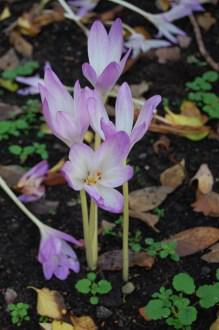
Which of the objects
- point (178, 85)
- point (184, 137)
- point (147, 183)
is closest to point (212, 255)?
point (147, 183)

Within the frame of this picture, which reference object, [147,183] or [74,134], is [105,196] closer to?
[74,134]

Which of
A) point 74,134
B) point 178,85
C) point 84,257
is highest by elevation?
point 74,134

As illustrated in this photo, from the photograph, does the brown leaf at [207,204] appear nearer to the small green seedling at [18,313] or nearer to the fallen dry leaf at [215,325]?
the fallen dry leaf at [215,325]

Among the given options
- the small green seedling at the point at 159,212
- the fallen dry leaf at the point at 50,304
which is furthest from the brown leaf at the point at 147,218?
the fallen dry leaf at the point at 50,304

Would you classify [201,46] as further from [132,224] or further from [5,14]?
[132,224]

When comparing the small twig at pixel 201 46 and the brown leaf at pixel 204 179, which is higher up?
→ the brown leaf at pixel 204 179

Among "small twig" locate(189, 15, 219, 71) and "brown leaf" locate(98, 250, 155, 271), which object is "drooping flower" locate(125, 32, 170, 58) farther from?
"brown leaf" locate(98, 250, 155, 271)
